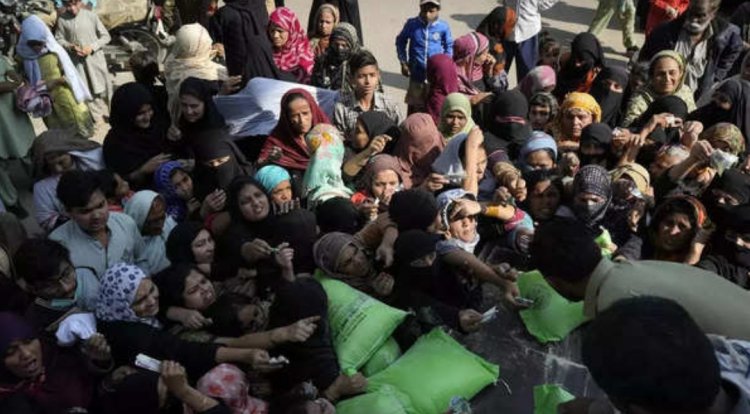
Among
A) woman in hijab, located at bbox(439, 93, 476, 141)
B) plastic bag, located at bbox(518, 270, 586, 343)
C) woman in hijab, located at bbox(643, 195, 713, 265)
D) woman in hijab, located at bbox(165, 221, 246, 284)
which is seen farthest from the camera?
woman in hijab, located at bbox(439, 93, 476, 141)

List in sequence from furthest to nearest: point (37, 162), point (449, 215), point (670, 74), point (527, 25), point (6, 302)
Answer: point (527, 25) < point (670, 74) < point (37, 162) < point (449, 215) < point (6, 302)

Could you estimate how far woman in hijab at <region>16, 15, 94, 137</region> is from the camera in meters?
5.18

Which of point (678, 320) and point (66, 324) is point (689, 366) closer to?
point (678, 320)

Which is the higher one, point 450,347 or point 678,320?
point 678,320

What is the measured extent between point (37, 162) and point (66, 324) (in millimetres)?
1409

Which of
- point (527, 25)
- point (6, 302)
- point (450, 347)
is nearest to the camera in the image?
point (450, 347)

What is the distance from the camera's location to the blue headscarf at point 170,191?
3.80m

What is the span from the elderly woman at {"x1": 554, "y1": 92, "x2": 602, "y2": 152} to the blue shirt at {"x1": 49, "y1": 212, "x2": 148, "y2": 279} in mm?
2559

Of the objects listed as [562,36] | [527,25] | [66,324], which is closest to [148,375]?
[66,324]

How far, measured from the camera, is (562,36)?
8938 mm

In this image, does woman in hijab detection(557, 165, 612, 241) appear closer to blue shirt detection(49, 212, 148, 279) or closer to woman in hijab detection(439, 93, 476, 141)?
woman in hijab detection(439, 93, 476, 141)

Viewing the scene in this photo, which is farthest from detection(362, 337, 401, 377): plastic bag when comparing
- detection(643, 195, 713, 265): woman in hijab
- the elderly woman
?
the elderly woman

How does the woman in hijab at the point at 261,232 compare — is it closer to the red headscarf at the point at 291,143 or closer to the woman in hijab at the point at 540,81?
the red headscarf at the point at 291,143

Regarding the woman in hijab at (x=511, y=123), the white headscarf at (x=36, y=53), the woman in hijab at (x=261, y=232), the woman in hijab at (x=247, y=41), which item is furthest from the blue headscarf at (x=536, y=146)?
the white headscarf at (x=36, y=53)
